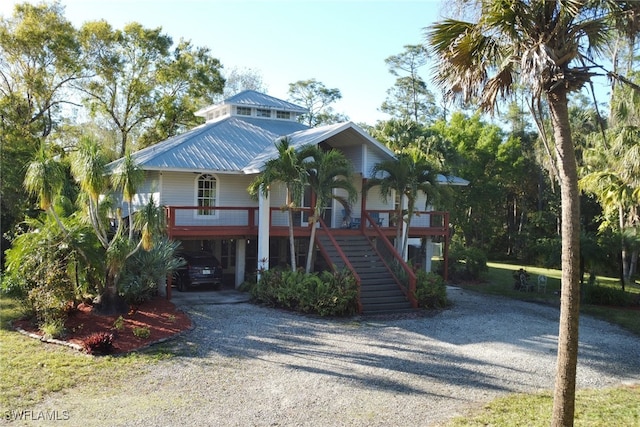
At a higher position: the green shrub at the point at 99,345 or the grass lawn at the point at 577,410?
the green shrub at the point at 99,345

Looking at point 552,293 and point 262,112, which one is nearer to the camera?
point 552,293

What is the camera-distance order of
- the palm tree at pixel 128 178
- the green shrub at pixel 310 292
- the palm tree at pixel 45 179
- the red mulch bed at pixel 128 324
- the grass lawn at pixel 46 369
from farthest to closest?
1. the green shrub at pixel 310 292
2. the palm tree at pixel 128 178
3. the palm tree at pixel 45 179
4. the red mulch bed at pixel 128 324
5. the grass lawn at pixel 46 369

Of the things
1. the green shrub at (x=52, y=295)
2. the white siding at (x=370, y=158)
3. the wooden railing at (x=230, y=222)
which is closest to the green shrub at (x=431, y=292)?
the wooden railing at (x=230, y=222)

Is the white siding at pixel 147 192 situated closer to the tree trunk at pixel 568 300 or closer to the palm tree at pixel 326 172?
the palm tree at pixel 326 172

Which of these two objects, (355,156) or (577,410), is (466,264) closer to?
(355,156)

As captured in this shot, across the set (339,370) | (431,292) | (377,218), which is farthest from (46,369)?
(377,218)

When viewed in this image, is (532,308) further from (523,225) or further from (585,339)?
(523,225)

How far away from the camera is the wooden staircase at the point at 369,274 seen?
16828 mm

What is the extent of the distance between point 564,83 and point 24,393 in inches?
380

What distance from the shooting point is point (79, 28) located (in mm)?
29688

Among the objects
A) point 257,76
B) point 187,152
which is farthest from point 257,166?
point 257,76

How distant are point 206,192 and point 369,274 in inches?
269

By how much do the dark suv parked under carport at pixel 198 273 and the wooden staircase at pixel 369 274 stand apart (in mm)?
3921

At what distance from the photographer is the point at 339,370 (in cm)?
1072
